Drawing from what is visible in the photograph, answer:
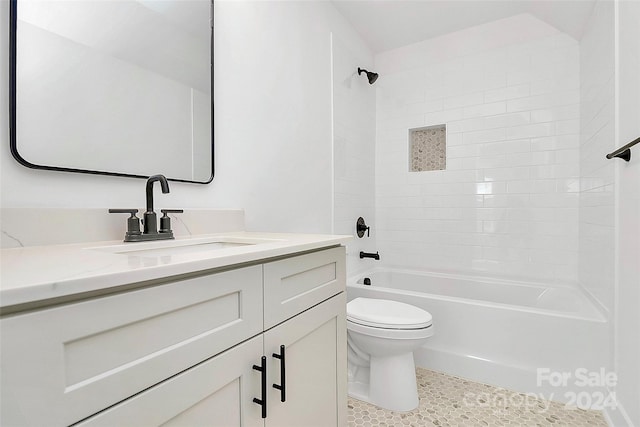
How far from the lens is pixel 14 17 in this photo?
2.71 ft

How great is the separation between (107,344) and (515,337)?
6.57 feet

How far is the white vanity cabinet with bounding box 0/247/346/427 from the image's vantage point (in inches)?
16.9

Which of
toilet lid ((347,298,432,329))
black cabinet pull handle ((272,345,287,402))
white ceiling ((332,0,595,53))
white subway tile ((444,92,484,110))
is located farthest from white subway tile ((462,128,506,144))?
black cabinet pull handle ((272,345,287,402))

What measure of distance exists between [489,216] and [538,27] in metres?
1.43

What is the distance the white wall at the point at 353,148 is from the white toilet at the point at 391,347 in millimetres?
807

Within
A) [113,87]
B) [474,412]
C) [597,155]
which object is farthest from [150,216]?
[597,155]

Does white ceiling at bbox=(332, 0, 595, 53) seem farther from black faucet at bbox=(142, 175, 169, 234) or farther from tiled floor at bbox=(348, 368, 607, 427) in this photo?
tiled floor at bbox=(348, 368, 607, 427)

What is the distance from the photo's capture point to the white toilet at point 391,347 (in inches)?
61.6

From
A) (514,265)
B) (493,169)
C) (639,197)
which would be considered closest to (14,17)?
(639,197)

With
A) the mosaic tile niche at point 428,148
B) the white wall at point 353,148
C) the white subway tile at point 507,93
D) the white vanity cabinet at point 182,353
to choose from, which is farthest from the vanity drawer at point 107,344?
the white subway tile at point 507,93

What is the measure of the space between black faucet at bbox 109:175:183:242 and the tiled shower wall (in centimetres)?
225

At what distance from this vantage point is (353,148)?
2.61 metres

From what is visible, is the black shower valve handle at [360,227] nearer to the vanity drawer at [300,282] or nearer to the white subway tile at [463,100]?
the white subway tile at [463,100]

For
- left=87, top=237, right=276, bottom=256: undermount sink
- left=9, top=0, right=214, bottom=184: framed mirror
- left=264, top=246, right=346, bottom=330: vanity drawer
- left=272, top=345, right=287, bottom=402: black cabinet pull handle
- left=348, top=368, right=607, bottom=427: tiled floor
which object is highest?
left=9, top=0, right=214, bottom=184: framed mirror
